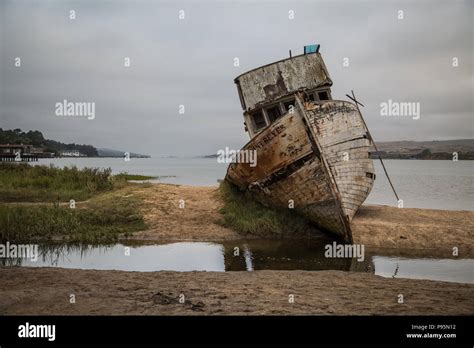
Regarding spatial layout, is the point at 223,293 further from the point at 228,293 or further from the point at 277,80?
the point at 277,80

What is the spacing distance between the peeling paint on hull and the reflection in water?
119 cm

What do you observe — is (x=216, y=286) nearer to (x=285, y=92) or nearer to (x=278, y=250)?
(x=278, y=250)

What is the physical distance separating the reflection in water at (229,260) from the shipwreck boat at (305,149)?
137 centimetres

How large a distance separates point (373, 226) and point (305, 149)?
305 centimetres

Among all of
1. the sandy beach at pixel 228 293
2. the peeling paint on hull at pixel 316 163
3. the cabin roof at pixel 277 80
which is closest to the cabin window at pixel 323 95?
the cabin roof at pixel 277 80

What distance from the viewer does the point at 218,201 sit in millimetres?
15523

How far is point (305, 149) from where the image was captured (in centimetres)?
1177

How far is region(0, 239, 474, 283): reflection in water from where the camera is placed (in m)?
9.16

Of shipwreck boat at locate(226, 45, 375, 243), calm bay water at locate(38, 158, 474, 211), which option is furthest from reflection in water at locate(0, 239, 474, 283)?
calm bay water at locate(38, 158, 474, 211)

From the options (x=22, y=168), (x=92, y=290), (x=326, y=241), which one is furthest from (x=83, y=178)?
(x=92, y=290)

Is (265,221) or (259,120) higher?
(259,120)

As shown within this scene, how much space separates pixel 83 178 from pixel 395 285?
1503cm

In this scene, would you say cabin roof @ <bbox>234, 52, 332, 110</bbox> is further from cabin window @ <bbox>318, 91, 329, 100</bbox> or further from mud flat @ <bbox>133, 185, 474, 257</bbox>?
mud flat @ <bbox>133, 185, 474, 257</bbox>

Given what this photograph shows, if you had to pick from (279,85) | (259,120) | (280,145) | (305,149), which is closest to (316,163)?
(305,149)
